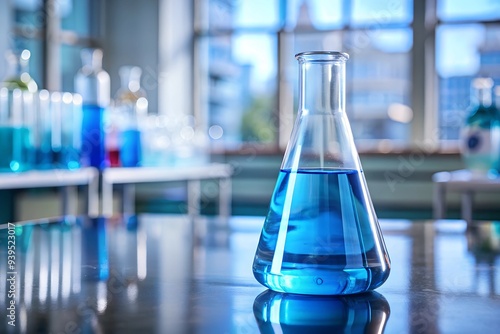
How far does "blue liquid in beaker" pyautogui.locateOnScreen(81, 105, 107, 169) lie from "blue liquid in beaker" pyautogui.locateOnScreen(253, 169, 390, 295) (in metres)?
2.02

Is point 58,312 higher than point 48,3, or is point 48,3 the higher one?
point 48,3

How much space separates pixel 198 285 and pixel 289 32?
399 cm

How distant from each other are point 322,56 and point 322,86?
2cm

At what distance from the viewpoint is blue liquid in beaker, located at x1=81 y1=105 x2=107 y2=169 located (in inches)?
94.3

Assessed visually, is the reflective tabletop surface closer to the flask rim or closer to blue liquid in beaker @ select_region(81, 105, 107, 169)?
the flask rim

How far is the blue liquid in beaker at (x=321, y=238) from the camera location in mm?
411

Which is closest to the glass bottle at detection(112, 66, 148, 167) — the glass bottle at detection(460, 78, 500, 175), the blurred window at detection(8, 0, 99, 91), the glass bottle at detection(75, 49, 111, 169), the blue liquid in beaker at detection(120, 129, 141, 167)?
the blue liquid in beaker at detection(120, 129, 141, 167)

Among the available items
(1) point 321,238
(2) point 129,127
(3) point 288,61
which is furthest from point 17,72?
(3) point 288,61

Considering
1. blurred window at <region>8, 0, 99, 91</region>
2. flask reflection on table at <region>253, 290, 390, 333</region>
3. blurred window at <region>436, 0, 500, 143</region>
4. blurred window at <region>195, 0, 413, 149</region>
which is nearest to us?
flask reflection on table at <region>253, 290, 390, 333</region>

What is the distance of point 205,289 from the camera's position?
1.45 feet

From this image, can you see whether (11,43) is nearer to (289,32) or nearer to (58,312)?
(289,32)

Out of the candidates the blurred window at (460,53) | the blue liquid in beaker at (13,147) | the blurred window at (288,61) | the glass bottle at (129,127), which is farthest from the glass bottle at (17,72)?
the blurred window at (460,53)

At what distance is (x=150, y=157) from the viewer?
9.86 feet

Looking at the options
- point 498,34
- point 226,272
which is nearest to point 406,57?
point 498,34
